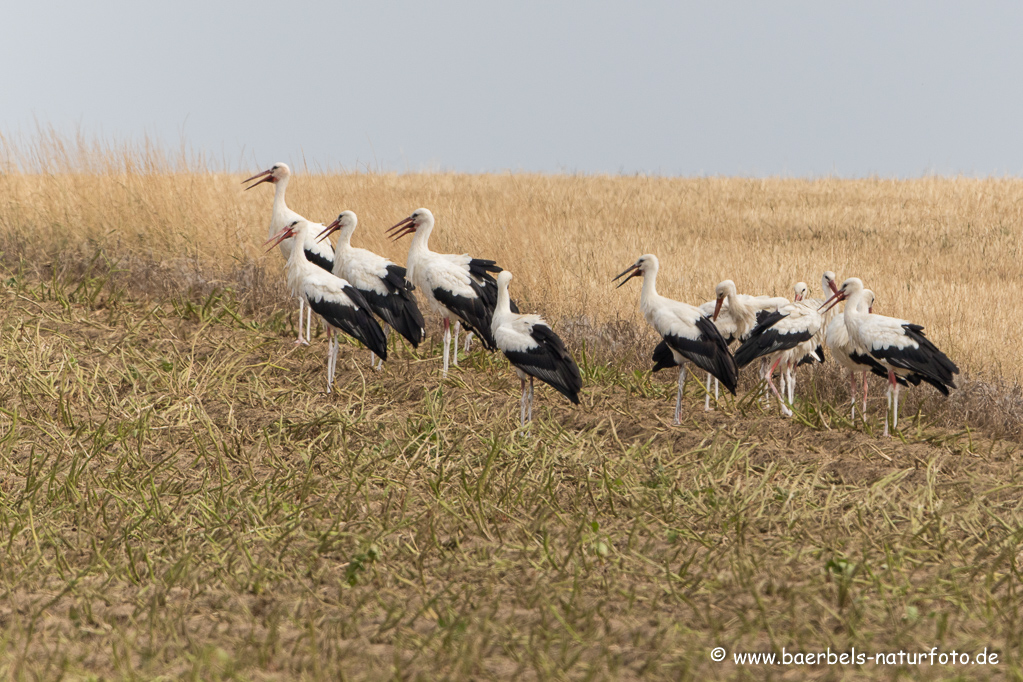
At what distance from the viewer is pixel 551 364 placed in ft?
21.6

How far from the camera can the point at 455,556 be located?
15.5 ft

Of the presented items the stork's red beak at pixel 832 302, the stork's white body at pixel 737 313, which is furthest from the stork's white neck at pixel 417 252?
the stork's red beak at pixel 832 302

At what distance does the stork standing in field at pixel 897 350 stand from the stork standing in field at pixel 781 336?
1.15 ft

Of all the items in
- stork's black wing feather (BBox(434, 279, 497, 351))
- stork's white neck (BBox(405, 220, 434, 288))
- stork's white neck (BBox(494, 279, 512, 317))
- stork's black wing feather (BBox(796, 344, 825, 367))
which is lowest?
stork's black wing feather (BBox(796, 344, 825, 367))

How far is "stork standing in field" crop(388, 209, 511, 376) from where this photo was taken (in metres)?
8.27

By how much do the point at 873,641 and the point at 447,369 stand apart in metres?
4.88

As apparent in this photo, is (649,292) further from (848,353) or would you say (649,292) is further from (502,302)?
(848,353)

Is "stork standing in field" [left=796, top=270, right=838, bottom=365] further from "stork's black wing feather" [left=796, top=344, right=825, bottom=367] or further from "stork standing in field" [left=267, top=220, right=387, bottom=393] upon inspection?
"stork standing in field" [left=267, top=220, right=387, bottom=393]

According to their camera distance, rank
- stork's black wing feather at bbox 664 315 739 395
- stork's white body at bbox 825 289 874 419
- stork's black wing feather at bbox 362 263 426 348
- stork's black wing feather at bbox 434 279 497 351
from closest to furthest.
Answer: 1. stork's black wing feather at bbox 664 315 739 395
2. stork's white body at bbox 825 289 874 419
3. stork's black wing feather at bbox 434 279 497 351
4. stork's black wing feather at bbox 362 263 426 348

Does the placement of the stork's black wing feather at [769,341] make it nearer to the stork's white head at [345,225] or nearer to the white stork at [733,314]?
the white stork at [733,314]

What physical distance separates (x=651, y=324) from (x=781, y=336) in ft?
3.58

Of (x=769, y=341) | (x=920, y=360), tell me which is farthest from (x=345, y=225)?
(x=920, y=360)

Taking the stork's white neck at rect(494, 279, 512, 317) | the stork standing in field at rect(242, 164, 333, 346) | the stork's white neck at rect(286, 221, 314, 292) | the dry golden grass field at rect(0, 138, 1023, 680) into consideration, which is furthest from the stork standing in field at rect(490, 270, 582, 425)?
the stork standing in field at rect(242, 164, 333, 346)

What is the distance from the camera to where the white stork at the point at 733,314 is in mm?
8024
